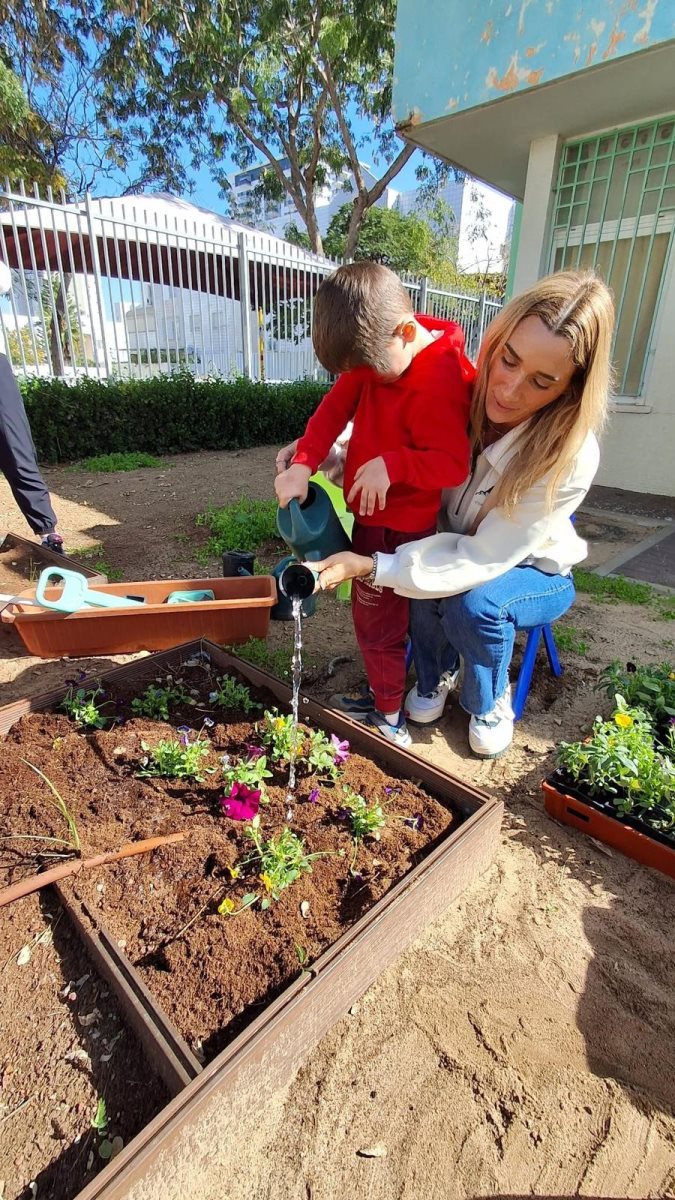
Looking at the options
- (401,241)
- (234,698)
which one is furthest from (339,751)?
(401,241)

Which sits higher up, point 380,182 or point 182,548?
point 380,182

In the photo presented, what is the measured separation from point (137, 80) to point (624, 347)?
15800 millimetres

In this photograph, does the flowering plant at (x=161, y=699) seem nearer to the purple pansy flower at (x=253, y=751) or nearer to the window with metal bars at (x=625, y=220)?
the purple pansy flower at (x=253, y=751)

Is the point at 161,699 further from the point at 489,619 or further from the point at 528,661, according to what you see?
the point at 528,661

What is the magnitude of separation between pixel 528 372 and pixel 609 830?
3.97 ft

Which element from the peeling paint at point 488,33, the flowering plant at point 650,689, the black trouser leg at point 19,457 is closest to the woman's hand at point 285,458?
the flowering plant at point 650,689

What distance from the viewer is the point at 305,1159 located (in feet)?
3.22

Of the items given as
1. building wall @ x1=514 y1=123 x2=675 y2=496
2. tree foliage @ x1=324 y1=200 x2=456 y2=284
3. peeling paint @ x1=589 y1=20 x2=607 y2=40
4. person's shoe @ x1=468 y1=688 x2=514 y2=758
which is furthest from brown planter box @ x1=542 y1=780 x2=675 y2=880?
tree foliage @ x1=324 y1=200 x2=456 y2=284

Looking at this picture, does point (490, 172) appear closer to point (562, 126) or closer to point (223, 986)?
point (562, 126)

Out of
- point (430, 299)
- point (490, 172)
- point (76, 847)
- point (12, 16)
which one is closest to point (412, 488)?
point (76, 847)

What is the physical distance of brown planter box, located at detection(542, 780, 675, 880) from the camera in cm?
151

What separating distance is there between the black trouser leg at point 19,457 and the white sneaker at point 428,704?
241cm

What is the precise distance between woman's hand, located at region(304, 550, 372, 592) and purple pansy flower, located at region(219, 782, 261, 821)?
1.80 feet

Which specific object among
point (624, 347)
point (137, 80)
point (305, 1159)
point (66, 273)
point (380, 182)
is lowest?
point (305, 1159)
